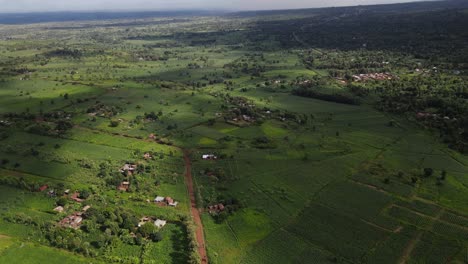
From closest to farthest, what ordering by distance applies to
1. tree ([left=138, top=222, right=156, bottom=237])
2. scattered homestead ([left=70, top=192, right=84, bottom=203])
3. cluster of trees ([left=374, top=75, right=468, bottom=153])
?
1. tree ([left=138, top=222, right=156, bottom=237])
2. scattered homestead ([left=70, top=192, right=84, bottom=203])
3. cluster of trees ([left=374, top=75, right=468, bottom=153])

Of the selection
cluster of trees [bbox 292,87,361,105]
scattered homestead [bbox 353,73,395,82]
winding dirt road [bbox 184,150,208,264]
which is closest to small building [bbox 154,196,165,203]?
winding dirt road [bbox 184,150,208,264]

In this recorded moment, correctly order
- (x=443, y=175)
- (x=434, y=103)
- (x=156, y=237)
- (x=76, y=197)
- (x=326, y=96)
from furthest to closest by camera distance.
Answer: (x=326, y=96), (x=434, y=103), (x=443, y=175), (x=76, y=197), (x=156, y=237)

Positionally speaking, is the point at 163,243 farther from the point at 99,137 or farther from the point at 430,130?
the point at 430,130

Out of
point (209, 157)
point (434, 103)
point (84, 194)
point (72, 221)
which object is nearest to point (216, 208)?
point (209, 157)

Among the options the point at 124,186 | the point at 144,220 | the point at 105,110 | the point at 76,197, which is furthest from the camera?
the point at 105,110

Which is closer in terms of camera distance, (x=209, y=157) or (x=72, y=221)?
(x=72, y=221)

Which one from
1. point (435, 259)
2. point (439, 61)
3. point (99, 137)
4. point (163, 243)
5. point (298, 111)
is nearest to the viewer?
point (435, 259)

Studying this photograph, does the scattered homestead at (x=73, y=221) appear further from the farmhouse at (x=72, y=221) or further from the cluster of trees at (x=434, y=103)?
the cluster of trees at (x=434, y=103)

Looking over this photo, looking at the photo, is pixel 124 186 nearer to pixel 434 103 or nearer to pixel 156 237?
pixel 156 237

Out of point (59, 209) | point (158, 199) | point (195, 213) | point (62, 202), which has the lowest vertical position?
point (195, 213)

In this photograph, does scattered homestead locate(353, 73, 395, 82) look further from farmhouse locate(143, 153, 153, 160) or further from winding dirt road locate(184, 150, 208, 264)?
farmhouse locate(143, 153, 153, 160)

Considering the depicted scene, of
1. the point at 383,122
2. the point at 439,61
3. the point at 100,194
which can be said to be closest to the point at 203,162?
the point at 100,194
